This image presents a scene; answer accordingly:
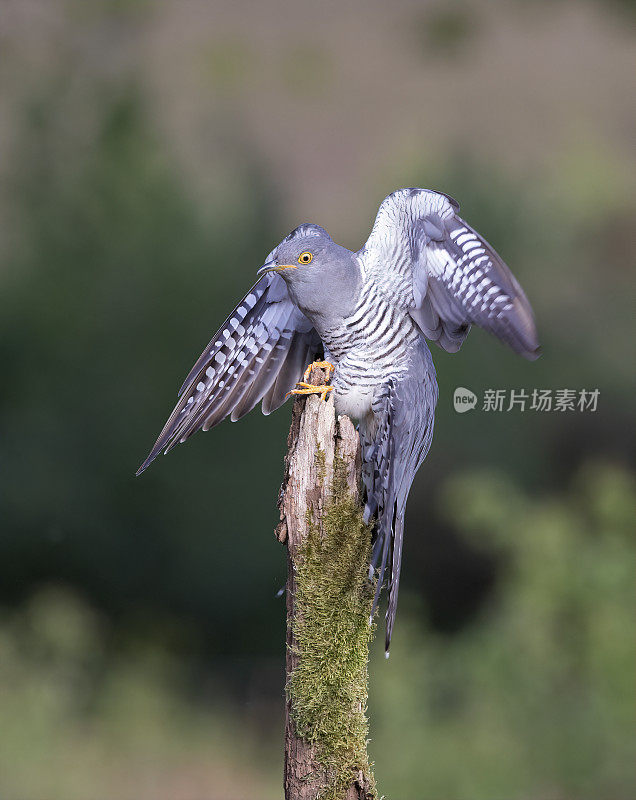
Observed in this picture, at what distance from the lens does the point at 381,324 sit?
60.3 inches

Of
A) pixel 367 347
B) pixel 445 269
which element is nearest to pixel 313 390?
pixel 367 347

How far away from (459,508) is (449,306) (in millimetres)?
1254

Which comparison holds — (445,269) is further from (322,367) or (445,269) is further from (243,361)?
(243,361)

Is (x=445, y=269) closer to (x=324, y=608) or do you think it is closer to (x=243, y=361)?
(x=243, y=361)

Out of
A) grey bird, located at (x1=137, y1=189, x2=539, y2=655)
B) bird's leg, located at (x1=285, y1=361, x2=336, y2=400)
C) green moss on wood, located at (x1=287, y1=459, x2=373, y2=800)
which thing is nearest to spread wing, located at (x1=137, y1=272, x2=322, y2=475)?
grey bird, located at (x1=137, y1=189, x2=539, y2=655)

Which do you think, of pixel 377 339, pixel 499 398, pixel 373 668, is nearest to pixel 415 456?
pixel 377 339

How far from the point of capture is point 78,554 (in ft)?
8.51

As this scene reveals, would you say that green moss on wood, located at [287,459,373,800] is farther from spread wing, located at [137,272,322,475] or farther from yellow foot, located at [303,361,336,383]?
spread wing, located at [137,272,322,475]

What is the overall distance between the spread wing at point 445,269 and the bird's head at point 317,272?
81mm

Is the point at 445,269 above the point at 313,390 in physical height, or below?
above

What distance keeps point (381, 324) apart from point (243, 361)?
31 cm

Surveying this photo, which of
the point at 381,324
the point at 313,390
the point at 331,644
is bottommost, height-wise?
the point at 331,644

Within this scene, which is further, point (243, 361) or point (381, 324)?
point (243, 361)

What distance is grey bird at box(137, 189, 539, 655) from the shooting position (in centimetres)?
146
